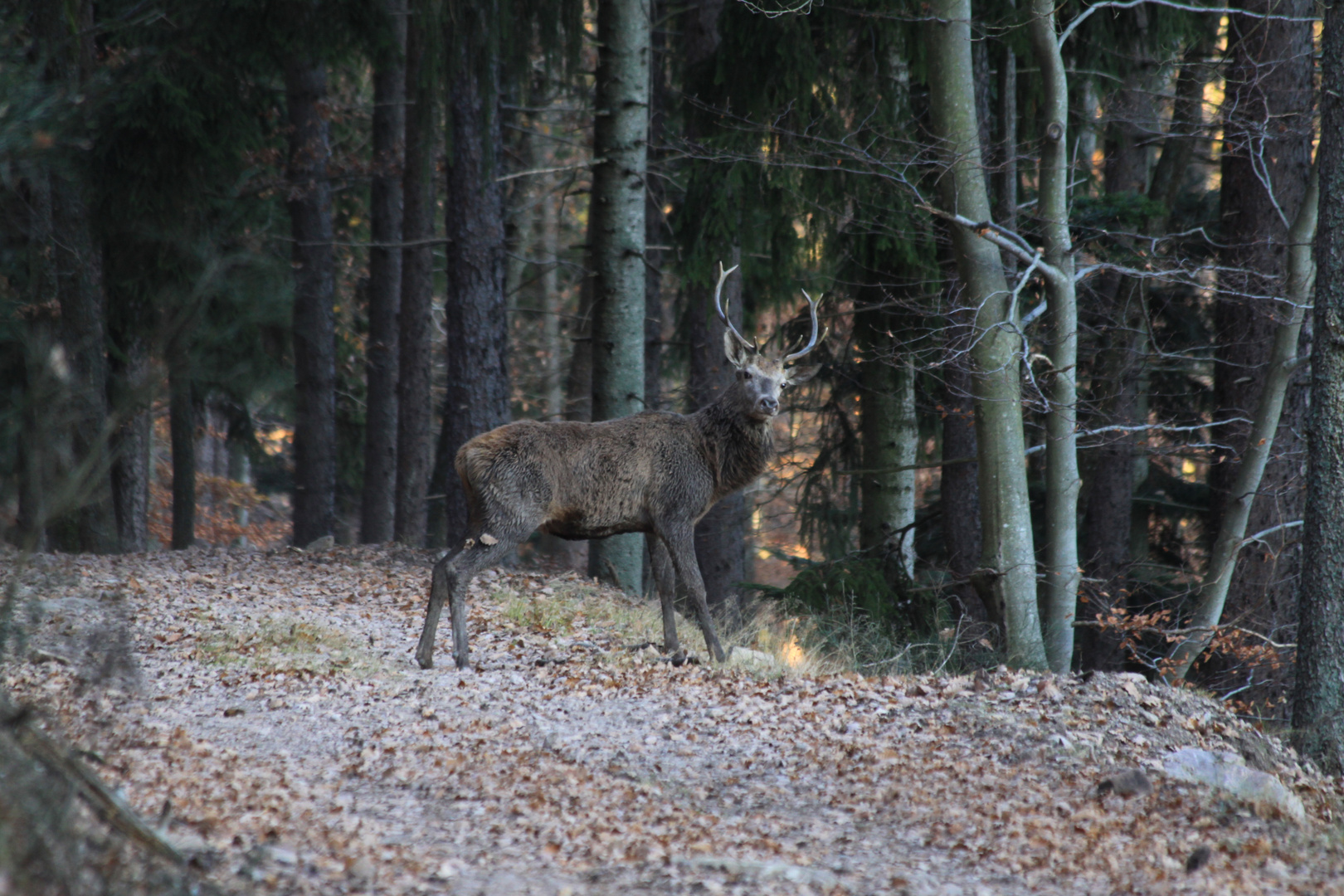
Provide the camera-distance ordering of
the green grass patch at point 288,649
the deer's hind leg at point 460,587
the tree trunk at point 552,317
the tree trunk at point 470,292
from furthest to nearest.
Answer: the tree trunk at point 552,317
the tree trunk at point 470,292
the deer's hind leg at point 460,587
the green grass patch at point 288,649

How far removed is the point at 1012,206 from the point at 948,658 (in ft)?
14.0

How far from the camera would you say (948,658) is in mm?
9633

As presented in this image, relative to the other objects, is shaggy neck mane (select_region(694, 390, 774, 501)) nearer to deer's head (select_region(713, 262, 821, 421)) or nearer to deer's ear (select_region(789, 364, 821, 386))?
deer's head (select_region(713, 262, 821, 421))

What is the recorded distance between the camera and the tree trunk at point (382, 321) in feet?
58.0

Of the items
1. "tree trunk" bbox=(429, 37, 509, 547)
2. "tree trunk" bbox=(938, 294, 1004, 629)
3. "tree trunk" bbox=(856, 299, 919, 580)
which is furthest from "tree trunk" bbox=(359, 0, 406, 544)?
"tree trunk" bbox=(938, 294, 1004, 629)

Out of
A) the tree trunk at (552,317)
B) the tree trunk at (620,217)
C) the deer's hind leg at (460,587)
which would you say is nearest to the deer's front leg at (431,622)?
the deer's hind leg at (460,587)

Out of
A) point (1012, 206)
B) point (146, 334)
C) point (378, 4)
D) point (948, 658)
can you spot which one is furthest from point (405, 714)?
point (146, 334)

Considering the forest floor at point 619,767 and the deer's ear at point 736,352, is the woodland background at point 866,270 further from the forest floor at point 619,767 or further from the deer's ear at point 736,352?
the forest floor at point 619,767

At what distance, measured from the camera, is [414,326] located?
16.5 m

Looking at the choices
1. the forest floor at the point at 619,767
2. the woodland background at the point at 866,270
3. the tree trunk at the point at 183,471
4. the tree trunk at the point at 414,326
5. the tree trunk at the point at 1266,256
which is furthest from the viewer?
the tree trunk at the point at 183,471

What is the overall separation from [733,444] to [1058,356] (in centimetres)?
293

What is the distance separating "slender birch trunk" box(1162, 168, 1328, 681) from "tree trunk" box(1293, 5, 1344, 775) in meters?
2.79

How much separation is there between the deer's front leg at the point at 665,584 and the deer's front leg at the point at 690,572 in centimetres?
7

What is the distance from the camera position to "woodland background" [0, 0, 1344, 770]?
9.42 meters
